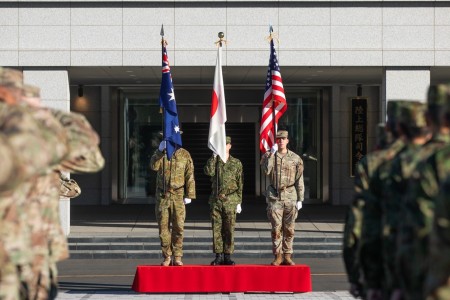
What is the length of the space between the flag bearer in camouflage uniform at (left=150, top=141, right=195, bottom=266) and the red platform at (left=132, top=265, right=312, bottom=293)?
1.13 metres

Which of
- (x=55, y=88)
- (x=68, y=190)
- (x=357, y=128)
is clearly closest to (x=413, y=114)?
(x=68, y=190)

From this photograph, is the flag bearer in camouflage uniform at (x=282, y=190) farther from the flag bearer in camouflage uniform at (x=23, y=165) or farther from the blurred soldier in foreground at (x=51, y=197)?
the flag bearer in camouflage uniform at (x=23, y=165)

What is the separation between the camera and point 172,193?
14.5m

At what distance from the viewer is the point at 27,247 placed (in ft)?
21.5

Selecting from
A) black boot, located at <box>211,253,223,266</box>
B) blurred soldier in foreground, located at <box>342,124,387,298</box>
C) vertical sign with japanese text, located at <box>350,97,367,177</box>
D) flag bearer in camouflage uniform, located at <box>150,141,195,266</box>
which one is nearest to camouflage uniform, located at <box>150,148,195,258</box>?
flag bearer in camouflage uniform, located at <box>150,141,195,266</box>

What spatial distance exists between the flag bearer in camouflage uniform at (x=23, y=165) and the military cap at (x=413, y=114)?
2.35 meters

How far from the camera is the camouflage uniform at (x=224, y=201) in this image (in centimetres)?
1449

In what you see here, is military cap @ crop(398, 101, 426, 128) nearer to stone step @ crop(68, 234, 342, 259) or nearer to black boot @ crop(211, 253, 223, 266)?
black boot @ crop(211, 253, 223, 266)

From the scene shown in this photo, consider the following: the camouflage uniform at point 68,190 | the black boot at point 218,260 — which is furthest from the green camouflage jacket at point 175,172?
the camouflage uniform at point 68,190

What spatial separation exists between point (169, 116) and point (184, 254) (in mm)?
4167
